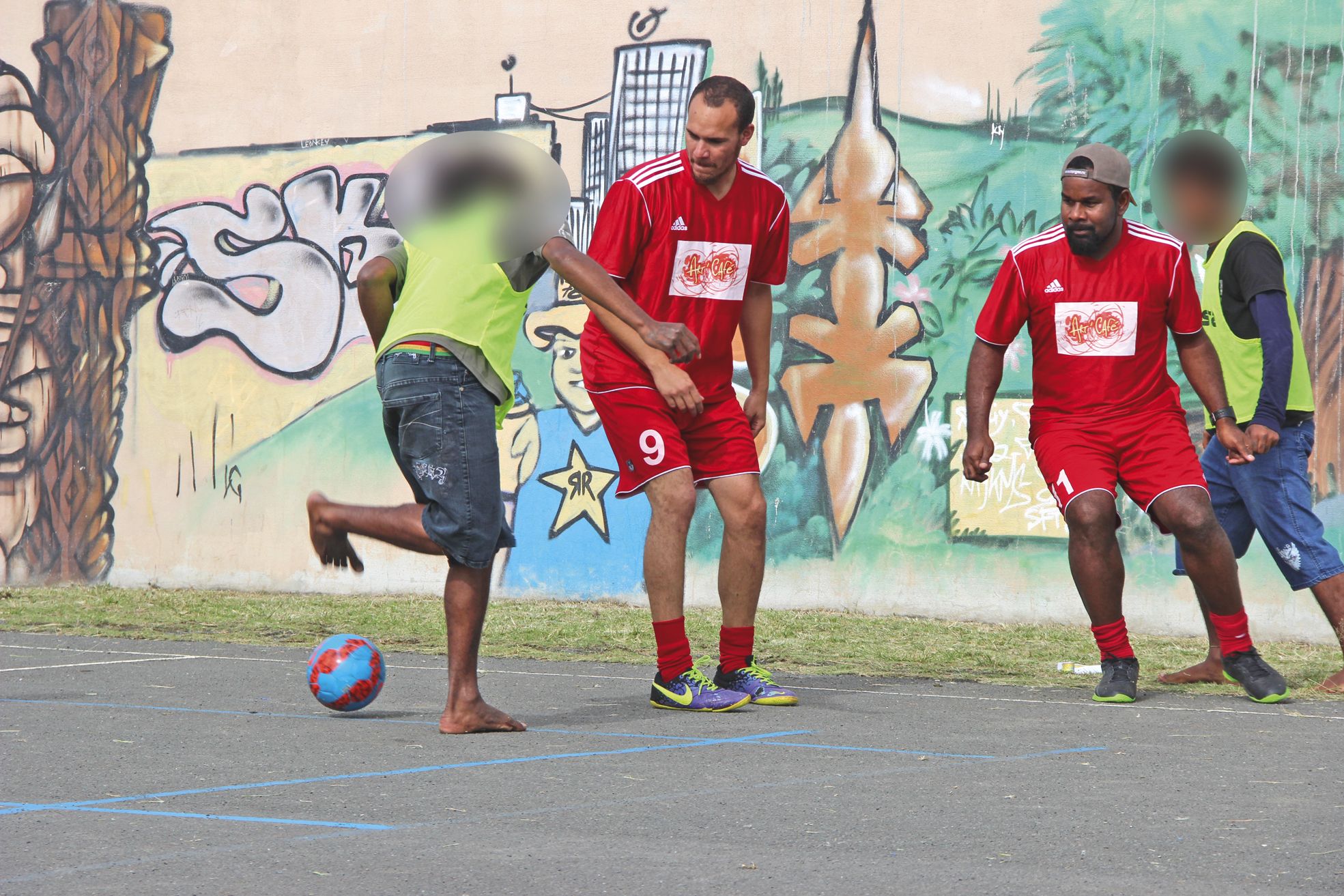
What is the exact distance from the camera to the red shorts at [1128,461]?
6.02 meters

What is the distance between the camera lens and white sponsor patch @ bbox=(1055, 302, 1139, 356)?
609cm

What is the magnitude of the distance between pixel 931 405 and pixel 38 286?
22.8ft

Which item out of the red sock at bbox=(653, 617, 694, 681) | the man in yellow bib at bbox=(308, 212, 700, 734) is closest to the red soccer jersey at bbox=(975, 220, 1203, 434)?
the red sock at bbox=(653, 617, 694, 681)

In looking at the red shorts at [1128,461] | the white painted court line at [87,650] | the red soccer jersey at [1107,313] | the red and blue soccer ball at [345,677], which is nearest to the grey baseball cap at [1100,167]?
the red soccer jersey at [1107,313]

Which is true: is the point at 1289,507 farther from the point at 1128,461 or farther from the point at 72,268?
the point at 72,268

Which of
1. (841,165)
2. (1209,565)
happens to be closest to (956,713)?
(1209,565)

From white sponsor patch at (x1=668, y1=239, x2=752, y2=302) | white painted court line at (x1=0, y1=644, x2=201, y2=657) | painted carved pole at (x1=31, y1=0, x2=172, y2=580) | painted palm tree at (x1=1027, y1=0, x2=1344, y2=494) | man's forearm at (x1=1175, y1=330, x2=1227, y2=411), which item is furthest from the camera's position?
painted carved pole at (x1=31, y1=0, x2=172, y2=580)

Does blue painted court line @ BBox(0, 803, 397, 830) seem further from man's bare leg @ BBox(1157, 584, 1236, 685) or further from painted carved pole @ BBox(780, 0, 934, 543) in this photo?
painted carved pole @ BBox(780, 0, 934, 543)

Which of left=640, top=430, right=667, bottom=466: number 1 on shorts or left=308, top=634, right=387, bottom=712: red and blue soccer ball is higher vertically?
left=640, top=430, right=667, bottom=466: number 1 on shorts

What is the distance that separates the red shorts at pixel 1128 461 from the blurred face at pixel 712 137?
163 cm

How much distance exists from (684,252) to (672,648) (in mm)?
1399

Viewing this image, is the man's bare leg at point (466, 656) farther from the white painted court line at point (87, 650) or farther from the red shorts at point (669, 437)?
the white painted court line at point (87, 650)

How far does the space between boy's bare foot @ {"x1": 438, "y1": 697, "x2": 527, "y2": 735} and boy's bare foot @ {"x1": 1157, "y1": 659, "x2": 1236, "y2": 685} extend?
9.52ft

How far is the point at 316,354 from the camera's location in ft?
38.6
